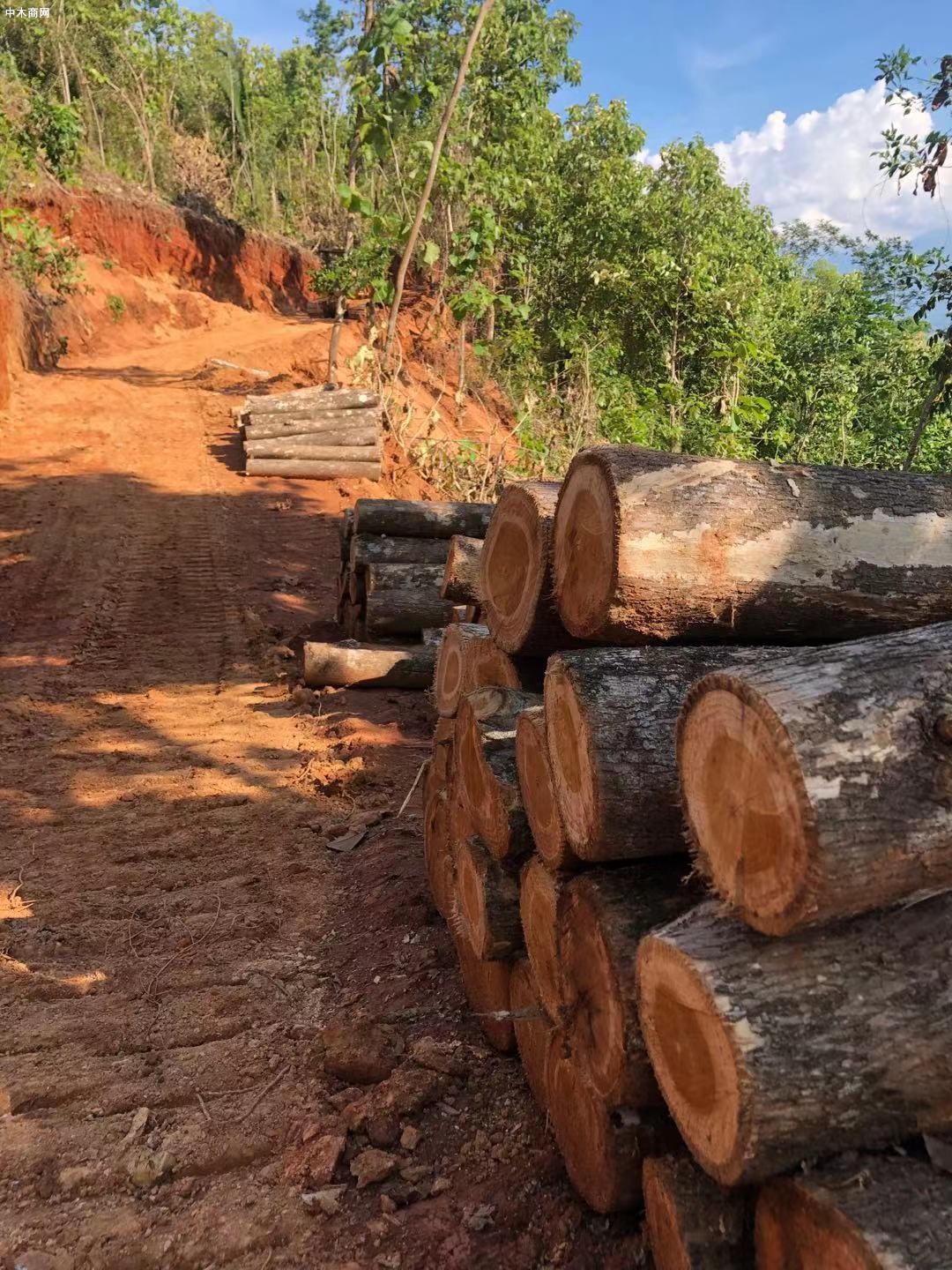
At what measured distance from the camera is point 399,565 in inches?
257

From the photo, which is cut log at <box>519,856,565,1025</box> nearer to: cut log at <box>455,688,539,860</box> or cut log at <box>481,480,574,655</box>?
cut log at <box>455,688,539,860</box>

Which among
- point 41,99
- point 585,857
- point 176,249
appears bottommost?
point 585,857

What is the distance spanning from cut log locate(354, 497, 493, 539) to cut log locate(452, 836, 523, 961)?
4.41 m

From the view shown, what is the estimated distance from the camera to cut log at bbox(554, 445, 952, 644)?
2.08 m

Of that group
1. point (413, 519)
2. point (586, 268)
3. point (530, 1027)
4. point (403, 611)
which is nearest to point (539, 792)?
point (530, 1027)

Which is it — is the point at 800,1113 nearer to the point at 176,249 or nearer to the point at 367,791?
the point at 367,791

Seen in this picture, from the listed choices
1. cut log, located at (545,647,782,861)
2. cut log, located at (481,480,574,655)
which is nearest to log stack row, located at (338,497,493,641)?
cut log, located at (481,480,574,655)

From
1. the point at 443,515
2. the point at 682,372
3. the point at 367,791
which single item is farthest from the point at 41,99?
the point at 367,791

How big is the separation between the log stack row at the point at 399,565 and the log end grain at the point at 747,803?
4.27 metres

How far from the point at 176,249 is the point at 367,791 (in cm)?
2198

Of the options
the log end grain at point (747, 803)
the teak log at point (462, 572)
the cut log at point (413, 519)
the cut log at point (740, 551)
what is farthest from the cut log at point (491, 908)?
the cut log at point (413, 519)

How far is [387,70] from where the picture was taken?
37.0ft

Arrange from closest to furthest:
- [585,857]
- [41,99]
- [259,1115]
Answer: [585,857] < [259,1115] < [41,99]

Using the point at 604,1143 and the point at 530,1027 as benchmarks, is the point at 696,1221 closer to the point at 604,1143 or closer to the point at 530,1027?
the point at 604,1143
